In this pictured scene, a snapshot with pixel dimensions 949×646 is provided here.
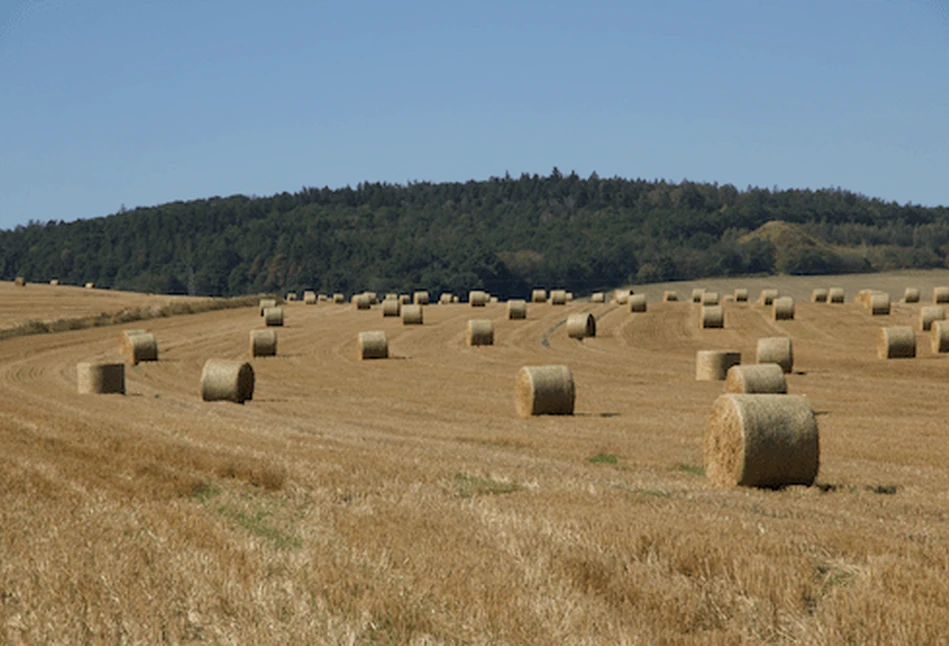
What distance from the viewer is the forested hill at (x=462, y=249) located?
462 feet

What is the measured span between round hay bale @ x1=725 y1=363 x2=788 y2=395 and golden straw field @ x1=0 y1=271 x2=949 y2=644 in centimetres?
110

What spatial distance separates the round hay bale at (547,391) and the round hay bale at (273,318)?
1327 inches

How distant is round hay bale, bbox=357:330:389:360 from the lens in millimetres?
38250

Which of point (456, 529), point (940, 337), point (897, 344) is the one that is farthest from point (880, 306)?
point (456, 529)

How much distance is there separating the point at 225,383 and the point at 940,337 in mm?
20503

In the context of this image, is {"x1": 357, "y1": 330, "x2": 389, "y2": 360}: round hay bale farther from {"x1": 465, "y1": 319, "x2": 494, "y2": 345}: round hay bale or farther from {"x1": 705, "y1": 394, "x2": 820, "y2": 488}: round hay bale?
{"x1": 705, "y1": 394, "x2": 820, "y2": 488}: round hay bale

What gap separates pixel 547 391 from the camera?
23047mm

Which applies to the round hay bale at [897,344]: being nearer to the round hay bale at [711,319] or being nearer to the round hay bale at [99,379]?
the round hay bale at [711,319]

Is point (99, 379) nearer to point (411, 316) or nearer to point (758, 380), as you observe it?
point (758, 380)

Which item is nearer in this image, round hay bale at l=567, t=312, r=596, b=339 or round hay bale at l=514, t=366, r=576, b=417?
round hay bale at l=514, t=366, r=576, b=417

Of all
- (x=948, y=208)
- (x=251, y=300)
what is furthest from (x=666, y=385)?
(x=948, y=208)

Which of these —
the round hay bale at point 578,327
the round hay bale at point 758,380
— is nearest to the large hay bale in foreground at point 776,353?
the round hay bale at point 758,380

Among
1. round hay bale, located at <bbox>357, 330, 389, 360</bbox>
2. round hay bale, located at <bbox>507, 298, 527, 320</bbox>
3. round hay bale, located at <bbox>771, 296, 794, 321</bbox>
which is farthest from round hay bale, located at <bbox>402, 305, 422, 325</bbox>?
round hay bale, located at <bbox>771, 296, 794, 321</bbox>

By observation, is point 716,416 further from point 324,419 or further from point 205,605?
point 324,419
